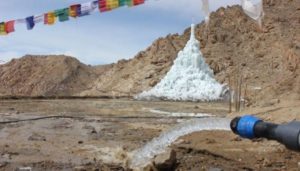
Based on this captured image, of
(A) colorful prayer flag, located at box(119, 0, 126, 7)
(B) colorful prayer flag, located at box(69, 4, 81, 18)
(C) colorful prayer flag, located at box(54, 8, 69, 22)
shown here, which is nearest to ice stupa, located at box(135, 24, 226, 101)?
(C) colorful prayer flag, located at box(54, 8, 69, 22)

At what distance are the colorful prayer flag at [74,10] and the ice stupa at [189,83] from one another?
1614 cm

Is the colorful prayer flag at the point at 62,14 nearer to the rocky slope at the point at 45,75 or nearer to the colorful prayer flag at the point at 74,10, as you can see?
the colorful prayer flag at the point at 74,10

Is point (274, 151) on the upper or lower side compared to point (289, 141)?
lower

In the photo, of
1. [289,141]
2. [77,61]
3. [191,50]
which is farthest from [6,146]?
[77,61]

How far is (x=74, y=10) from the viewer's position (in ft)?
63.8

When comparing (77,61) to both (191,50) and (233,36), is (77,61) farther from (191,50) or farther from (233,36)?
(191,50)

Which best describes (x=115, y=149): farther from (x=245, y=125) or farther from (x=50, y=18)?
(x=50, y=18)

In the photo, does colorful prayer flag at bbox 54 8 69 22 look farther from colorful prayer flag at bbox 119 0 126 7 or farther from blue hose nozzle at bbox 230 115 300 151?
blue hose nozzle at bbox 230 115 300 151

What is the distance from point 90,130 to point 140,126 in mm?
1691

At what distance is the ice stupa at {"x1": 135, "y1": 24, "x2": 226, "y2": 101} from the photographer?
3612cm

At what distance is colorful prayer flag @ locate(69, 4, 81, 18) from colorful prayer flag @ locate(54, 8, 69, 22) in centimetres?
29

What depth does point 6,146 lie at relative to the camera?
10.2 metres

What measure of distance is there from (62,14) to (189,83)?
19.1m

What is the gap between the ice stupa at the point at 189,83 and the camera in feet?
119
